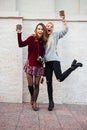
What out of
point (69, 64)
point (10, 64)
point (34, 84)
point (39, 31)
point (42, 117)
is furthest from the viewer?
point (69, 64)

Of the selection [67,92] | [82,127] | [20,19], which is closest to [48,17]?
[20,19]

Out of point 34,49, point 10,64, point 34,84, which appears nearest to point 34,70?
point 34,84

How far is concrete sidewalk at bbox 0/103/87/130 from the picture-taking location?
20.0ft

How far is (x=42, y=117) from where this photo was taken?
270 inches

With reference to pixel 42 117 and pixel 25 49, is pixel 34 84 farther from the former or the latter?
pixel 25 49

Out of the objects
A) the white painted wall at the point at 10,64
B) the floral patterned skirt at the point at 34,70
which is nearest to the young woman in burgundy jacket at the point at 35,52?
the floral patterned skirt at the point at 34,70

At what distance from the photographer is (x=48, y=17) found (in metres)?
8.59

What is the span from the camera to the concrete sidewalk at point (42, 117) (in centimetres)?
608

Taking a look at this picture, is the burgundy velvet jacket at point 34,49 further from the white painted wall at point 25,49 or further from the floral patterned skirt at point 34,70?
the white painted wall at point 25,49

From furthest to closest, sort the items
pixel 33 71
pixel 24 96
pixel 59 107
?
pixel 24 96
pixel 59 107
pixel 33 71

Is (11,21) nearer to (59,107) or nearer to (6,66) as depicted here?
(6,66)

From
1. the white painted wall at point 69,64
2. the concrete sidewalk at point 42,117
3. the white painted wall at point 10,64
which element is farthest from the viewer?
the white painted wall at point 69,64

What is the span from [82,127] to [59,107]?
2056mm

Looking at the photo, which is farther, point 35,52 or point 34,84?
point 34,84
